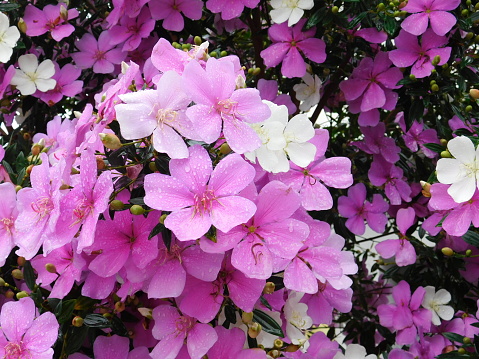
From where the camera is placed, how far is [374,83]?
145 centimetres

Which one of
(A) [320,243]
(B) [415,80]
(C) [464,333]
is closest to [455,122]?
(B) [415,80]

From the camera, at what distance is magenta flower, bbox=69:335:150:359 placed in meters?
0.85

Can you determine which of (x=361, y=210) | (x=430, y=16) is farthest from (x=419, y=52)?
(x=361, y=210)

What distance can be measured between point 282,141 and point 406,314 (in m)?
0.82

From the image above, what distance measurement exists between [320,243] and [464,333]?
74 centimetres

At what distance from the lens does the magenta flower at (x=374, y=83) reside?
56.1 inches

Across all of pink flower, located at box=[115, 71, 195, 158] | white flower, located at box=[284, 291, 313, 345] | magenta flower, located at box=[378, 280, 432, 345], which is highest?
pink flower, located at box=[115, 71, 195, 158]

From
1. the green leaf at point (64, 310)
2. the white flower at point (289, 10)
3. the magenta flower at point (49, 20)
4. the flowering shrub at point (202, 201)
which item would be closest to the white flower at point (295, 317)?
the flowering shrub at point (202, 201)

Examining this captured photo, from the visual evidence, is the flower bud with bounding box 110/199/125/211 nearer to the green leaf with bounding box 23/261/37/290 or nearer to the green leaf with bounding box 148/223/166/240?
the green leaf with bounding box 148/223/166/240

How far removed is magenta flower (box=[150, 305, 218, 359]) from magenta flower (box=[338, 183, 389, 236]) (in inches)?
31.0

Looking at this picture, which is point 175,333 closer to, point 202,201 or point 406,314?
point 202,201

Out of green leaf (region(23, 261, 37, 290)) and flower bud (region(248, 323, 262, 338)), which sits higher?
flower bud (region(248, 323, 262, 338))

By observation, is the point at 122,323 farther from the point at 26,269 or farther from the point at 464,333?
the point at 464,333

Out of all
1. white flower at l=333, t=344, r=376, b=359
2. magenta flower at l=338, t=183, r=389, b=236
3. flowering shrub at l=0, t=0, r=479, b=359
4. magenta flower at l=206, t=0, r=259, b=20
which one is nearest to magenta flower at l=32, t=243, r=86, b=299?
flowering shrub at l=0, t=0, r=479, b=359
